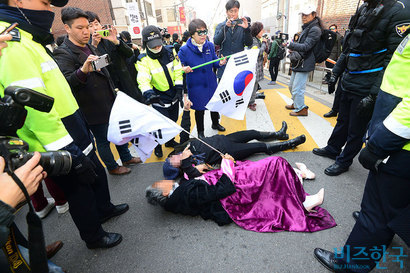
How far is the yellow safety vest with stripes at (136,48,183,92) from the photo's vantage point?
3270 mm

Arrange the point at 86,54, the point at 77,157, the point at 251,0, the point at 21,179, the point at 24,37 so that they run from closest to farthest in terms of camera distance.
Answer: the point at 21,179 < the point at 24,37 < the point at 77,157 < the point at 86,54 < the point at 251,0

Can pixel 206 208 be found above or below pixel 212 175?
below

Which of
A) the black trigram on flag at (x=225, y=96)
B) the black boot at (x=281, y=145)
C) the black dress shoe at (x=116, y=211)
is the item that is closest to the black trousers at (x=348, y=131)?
the black boot at (x=281, y=145)

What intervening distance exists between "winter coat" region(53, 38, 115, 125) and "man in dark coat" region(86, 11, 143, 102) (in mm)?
601

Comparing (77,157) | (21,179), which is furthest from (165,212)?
(21,179)

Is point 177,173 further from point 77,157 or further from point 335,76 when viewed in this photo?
point 335,76

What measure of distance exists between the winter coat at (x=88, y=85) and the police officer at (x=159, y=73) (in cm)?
61

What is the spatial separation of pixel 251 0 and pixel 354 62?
93.3ft

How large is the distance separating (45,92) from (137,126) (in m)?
0.98

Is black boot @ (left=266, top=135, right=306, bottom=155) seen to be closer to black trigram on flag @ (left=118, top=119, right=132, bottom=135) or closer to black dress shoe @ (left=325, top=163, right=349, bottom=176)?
black dress shoe @ (left=325, top=163, right=349, bottom=176)

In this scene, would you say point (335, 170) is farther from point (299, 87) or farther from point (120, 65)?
point (120, 65)

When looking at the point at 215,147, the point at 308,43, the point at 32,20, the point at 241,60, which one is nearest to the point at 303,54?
the point at 308,43

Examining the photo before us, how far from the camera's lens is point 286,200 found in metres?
2.27

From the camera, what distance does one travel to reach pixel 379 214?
1410 millimetres
